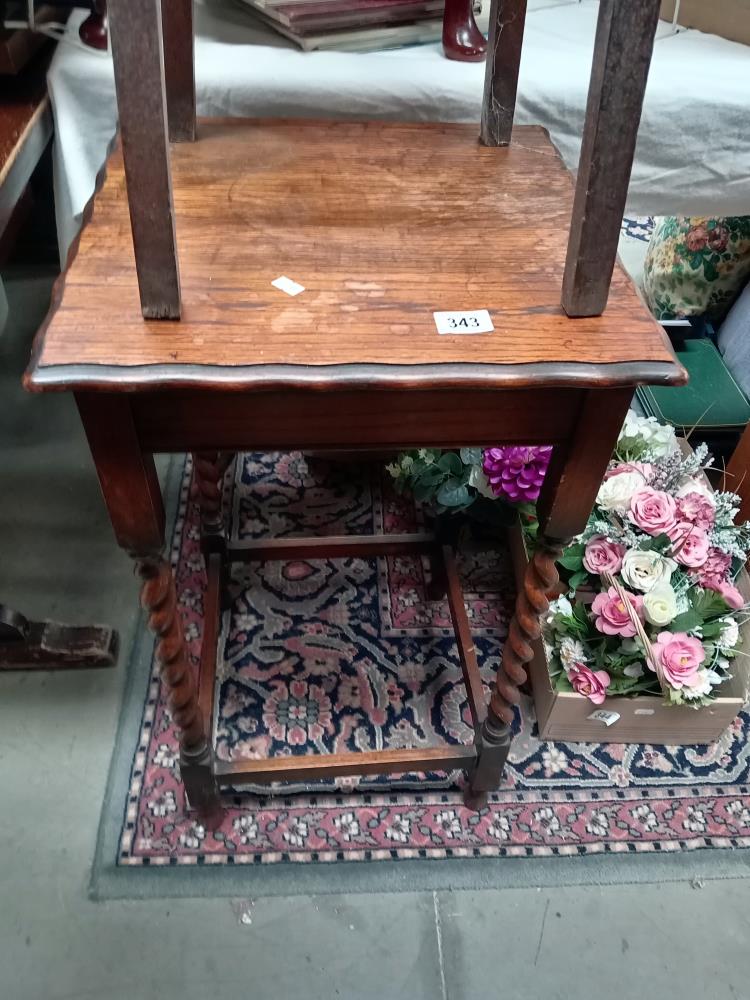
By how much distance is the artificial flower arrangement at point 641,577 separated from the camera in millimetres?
1076

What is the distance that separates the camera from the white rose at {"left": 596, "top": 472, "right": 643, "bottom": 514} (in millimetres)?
1168

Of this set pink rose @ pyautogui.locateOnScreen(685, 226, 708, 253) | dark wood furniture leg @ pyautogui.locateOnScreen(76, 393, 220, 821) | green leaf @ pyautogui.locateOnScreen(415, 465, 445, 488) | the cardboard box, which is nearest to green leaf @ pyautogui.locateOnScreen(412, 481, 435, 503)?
green leaf @ pyautogui.locateOnScreen(415, 465, 445, 488)

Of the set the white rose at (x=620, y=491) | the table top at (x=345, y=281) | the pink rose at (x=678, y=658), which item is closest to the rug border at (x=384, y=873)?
the pink rose at (x=678, y=658)

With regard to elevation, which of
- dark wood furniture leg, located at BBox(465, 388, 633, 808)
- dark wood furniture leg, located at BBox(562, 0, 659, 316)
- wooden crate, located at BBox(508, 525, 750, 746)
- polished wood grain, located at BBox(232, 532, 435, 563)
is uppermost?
dark wood furniture leg, located at BBox(562, 0, 659, 316)

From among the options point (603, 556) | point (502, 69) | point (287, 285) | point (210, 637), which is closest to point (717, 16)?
point (502, 69)

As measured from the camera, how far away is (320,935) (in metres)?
0.99

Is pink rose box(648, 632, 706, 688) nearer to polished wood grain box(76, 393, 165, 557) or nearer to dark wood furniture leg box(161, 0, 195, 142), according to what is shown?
polished wood grain box(76, 393, 165, 557)

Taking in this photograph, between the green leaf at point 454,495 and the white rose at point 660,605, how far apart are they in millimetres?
317

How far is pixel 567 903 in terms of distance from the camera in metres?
1.02

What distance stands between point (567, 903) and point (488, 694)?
31 cm

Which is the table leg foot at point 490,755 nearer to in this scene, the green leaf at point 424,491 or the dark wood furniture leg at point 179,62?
the green leaf at point 424,491

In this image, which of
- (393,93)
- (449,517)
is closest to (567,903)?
(449,517)

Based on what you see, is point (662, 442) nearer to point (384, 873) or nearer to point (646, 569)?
point (646, 569)

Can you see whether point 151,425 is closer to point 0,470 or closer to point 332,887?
point 332,887
